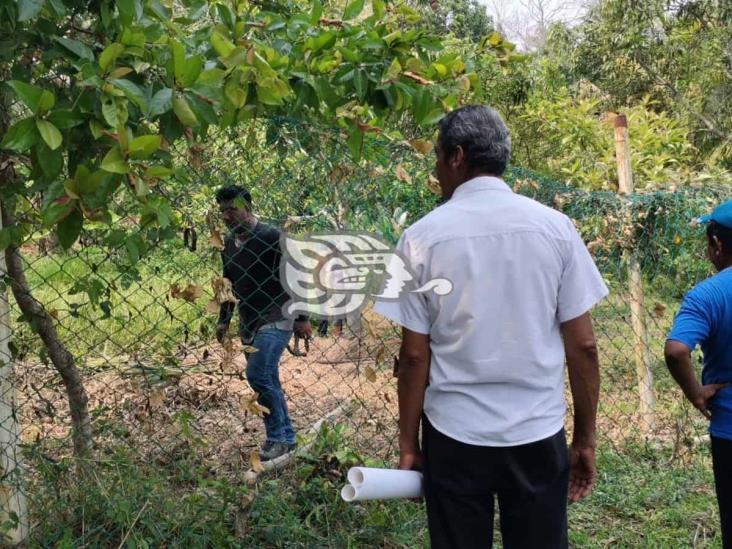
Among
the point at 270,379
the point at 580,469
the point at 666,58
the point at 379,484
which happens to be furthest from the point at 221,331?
the point at 666,58

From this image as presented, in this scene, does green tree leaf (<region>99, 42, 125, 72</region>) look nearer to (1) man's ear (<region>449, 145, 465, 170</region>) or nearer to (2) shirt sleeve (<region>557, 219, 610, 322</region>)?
(1) man's ear (<region>449, 145, 465, 170</region>)

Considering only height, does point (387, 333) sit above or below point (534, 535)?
above

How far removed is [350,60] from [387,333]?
2370mm

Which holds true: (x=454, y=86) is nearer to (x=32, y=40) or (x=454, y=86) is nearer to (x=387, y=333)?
(x=32, y=40)

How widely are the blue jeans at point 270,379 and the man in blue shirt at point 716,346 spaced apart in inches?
79.2

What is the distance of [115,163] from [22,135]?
20cm

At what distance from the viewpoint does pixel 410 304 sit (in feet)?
6.04

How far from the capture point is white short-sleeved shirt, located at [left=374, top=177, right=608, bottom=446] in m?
1.77

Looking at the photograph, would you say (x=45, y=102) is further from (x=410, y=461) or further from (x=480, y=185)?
(x=410, y=461)

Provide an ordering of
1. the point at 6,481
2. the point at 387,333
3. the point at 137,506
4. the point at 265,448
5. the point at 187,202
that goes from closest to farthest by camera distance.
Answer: the point at 6,481
the point at 137,506
the point at 187,202
the point at 265,448
the point at 387,333

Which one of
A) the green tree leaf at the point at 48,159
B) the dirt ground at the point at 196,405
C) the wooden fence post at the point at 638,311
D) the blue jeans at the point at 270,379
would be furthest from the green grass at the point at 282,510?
the green tree leaf at the point at 48,159

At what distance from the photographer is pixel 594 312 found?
5.78 m

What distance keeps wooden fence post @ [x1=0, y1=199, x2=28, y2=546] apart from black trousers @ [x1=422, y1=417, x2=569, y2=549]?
57.7 inches

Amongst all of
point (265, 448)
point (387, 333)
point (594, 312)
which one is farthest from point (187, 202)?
point (594, 312)
